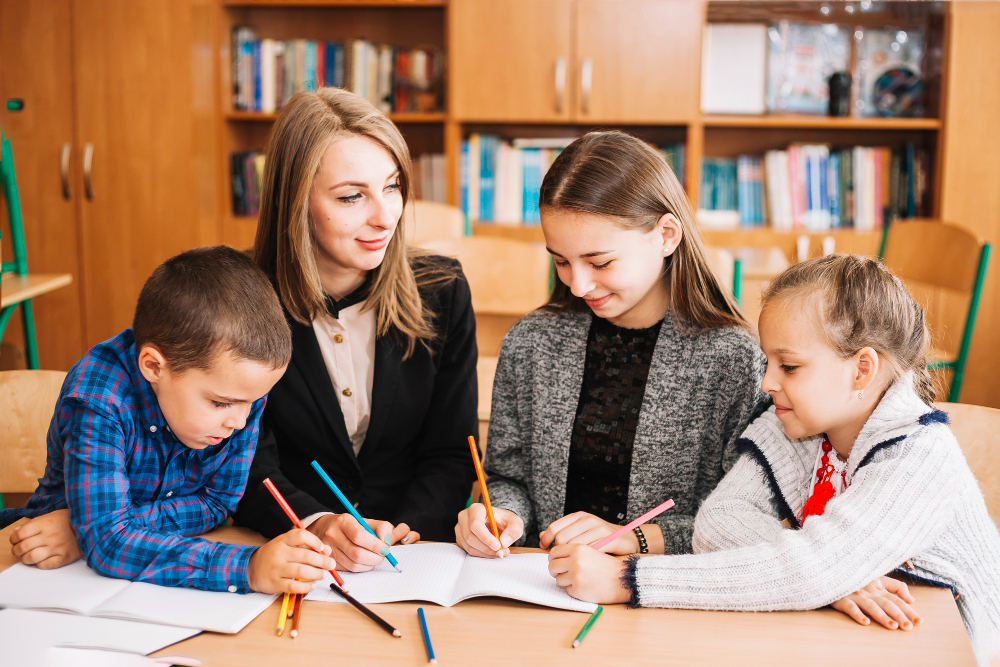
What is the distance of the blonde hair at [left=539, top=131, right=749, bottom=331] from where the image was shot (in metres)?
→ 1.27

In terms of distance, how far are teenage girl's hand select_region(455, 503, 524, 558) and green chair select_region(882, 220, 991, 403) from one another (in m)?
2.07

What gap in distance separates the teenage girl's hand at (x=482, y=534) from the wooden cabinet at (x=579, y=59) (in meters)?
2.51

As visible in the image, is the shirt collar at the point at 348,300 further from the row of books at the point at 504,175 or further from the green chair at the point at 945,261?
the row of books at the point at 504,175

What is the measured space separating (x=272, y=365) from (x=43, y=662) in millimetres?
416

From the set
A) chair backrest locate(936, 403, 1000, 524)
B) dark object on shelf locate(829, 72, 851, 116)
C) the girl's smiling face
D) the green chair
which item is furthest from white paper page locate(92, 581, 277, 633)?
dark object on shelf locate(829, 72, 851, 116)

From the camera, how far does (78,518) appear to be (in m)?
1.03

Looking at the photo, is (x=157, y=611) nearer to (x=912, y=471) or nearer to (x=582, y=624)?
(x=582, y=624)

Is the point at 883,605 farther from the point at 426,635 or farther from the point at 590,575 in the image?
the point at 426,635

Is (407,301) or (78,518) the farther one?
(407,301)

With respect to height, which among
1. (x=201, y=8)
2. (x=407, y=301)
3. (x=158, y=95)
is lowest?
(x=407, y=301)

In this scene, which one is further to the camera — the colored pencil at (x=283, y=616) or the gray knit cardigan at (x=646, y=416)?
the gray knit cardigan at (x=646, y=416)

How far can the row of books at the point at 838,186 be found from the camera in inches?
134

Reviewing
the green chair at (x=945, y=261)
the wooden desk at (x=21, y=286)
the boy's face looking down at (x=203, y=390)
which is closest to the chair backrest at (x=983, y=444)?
the boy's face looking down at (x=203, y=390)

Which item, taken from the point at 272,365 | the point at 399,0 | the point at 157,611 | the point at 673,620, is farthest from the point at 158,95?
the point at 673,620
